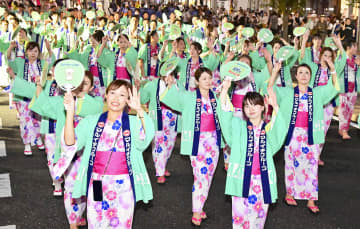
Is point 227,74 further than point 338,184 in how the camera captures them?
No

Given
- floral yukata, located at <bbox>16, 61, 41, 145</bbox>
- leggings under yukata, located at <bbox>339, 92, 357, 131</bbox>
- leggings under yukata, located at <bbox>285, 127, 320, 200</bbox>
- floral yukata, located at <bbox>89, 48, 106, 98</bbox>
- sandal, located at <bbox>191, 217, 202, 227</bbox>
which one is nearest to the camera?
sandal, located at <bbox>191, 217, 202, 227</bbox>

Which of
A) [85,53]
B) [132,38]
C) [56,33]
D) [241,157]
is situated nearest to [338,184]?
[241,157]

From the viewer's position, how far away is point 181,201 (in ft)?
21.5

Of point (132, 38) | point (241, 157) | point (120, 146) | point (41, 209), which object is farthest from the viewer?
point (132, 38)

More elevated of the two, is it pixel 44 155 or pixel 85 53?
pixel 85 53

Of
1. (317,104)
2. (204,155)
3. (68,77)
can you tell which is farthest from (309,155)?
(68,77)

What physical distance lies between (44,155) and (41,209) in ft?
7.61

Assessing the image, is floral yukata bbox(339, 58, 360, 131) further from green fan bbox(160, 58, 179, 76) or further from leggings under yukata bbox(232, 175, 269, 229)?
leggings under yukata bbox(232, 175, 269, 229)

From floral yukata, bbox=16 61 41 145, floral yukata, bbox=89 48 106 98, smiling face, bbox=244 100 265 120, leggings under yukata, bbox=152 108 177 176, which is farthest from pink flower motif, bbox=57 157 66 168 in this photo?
floral yukata, bbox=89 48 106 98

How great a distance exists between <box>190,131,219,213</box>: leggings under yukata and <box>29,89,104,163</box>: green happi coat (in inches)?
45.3

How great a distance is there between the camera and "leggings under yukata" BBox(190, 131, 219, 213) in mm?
5715

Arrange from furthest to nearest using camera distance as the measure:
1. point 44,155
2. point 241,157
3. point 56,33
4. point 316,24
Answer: point 316,24 < point 56,33 < point 44,155 < point 241,157

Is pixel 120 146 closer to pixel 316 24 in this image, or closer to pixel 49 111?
pixel 49 111

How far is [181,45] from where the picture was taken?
859 centimetres
